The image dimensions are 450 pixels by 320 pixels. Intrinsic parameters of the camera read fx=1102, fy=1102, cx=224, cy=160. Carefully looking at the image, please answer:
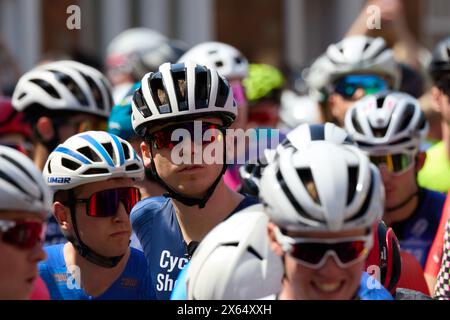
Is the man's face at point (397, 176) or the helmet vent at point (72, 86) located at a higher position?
the helmet vent at point (72, 86)

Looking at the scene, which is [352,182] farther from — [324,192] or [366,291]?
[366,291]

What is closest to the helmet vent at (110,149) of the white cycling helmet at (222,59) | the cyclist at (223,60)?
the cyclist at (223,60)

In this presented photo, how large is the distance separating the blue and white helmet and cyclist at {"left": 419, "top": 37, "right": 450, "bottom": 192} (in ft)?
10.6

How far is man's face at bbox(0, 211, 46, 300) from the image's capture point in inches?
161

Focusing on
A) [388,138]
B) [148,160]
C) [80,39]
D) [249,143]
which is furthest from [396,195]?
[80,39]

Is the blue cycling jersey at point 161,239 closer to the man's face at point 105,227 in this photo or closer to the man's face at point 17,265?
the man's face at point 105,227

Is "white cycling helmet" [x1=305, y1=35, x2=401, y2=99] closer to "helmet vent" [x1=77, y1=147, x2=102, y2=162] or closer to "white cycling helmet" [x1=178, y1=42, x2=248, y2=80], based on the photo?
"white cycling helmet" [x1=178, y1=42, x2=248, y2=80]

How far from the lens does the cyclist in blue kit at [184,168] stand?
18.0 ft

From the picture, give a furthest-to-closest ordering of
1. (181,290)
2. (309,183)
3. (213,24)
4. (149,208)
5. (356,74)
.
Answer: (213,24) < (356,74) < (149,208) < (181,290) < (309,183)

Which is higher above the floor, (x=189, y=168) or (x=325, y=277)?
(x=189, y=168)

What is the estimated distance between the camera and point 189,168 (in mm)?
5496

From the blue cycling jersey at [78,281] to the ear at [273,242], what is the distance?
4.52 feet

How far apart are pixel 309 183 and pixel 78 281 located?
177 cm

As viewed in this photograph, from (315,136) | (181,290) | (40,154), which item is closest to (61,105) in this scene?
(40,154)
